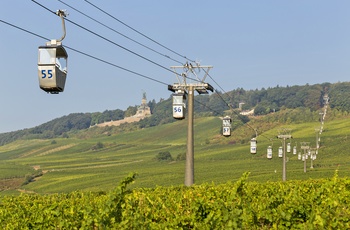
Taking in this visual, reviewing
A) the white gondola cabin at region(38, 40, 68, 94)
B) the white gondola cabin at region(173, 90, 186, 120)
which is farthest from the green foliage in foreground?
the white gondola cabin at region(173, 90, 186, 120)

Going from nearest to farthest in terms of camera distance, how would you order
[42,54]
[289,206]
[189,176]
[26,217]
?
[289,206]
[26,217]
[42,54]
[189,176]

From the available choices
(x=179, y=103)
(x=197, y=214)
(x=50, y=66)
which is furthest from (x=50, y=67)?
(x=179, y=103)

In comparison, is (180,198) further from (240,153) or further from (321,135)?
(321,135)

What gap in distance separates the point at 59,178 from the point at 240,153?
184ft

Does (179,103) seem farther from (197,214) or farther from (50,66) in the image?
(197,214)

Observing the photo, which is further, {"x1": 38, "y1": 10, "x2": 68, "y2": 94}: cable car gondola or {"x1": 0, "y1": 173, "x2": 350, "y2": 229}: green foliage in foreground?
{"x1": 38, "y1": 10, "x2": 68, "y2": 94}: cable car gondola

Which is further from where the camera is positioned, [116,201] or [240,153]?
[240,153]

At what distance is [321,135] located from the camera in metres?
199

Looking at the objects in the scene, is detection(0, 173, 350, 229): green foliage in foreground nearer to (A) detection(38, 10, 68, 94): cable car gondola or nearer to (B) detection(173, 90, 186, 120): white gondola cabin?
(A) detection(38, 10, 68, 94): cable car gondola

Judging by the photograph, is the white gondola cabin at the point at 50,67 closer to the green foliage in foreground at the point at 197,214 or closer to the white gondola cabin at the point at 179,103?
the green foliage in foreground at the point at 197,214

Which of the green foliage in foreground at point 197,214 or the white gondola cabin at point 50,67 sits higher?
the white gondola cabin at point 50,67

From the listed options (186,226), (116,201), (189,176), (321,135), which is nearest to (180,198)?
(186,226)

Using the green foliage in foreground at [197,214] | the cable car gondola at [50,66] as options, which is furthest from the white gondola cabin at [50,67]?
the green foliage in foreground at [197,214]

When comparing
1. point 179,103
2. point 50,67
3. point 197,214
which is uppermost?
point 179,103
